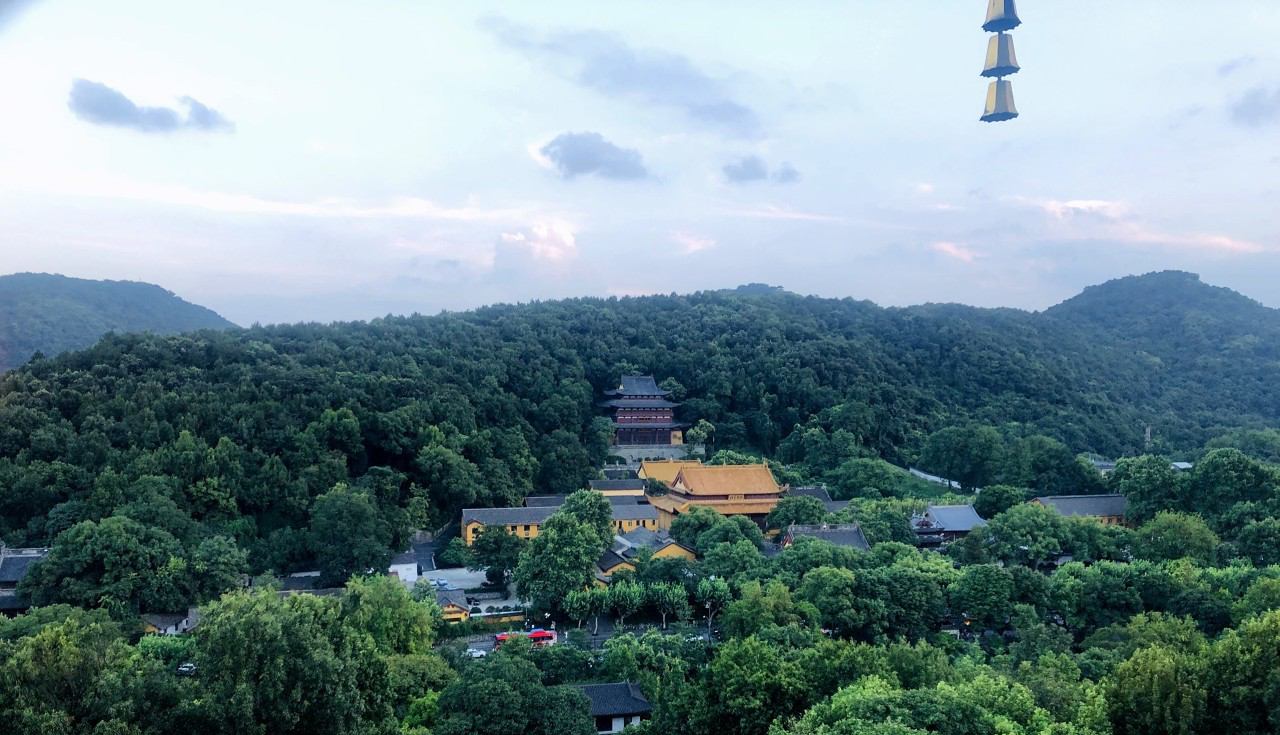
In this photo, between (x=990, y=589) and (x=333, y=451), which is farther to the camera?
(x=333, y=451)

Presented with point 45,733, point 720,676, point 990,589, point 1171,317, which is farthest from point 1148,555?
point 1171,317

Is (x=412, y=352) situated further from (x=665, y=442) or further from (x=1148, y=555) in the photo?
(x=1148, y=555)

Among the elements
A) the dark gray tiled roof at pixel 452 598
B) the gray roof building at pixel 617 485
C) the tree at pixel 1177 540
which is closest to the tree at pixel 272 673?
the dark gray tiled roof at pixel 452 598

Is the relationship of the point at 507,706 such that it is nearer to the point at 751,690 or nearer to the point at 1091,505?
the point at 751,690

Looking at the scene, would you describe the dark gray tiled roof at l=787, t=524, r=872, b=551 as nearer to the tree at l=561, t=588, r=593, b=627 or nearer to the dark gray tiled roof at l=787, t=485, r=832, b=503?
the dark gray tiled roof at l=787, t=485, r=832, b=503

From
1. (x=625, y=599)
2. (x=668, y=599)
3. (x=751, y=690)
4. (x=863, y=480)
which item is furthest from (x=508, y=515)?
(x=751, y=690)

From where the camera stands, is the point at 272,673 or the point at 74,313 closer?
the point at 272,673

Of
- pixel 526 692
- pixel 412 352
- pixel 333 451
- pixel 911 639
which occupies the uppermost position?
pixel 412 352

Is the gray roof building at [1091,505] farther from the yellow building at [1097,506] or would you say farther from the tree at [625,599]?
the tree at [625,599]
